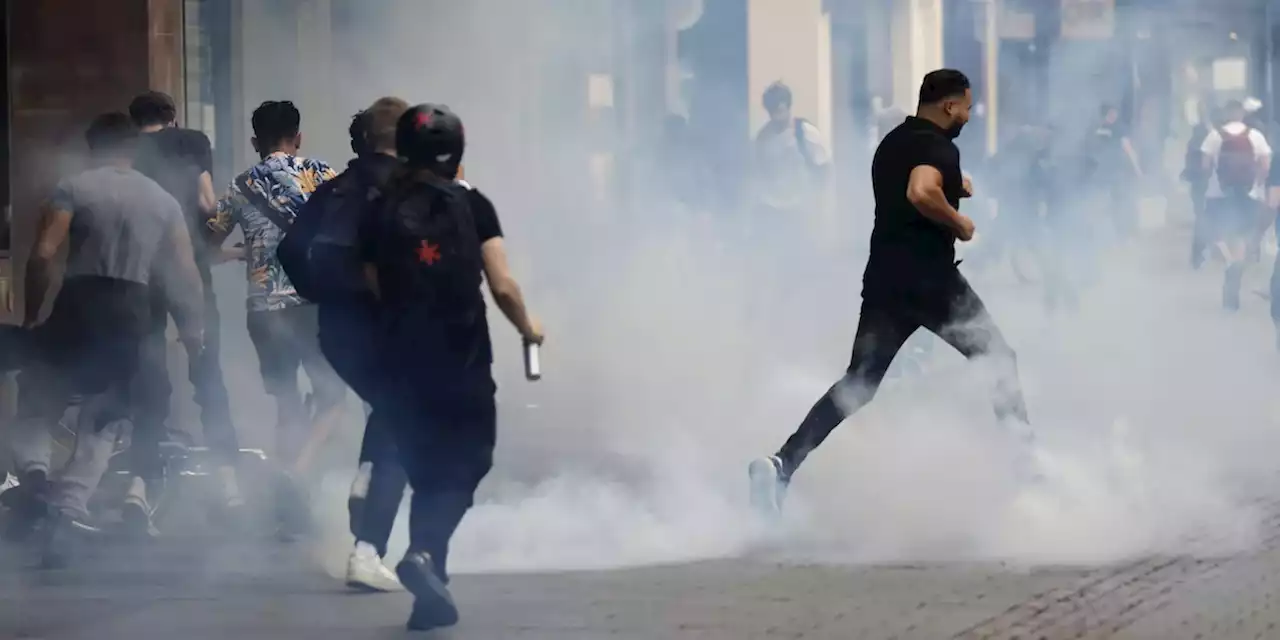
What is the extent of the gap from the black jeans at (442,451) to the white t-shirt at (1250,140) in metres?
12.1

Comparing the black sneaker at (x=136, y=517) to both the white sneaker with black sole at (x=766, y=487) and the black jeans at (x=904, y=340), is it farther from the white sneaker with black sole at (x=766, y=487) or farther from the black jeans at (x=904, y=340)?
the black jeans at (x=904, y=340)

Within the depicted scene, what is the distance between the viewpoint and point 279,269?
28.0 feet

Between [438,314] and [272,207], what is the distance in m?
2.18

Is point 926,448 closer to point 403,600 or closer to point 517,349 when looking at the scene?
point 403,600

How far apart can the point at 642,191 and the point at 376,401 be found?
→ 10462 mm

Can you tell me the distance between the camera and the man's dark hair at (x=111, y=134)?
27.2ft

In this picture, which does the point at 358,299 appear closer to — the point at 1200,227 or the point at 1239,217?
the point at 1239,217

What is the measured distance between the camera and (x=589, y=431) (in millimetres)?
11250

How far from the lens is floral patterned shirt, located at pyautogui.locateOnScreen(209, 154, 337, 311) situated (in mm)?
8500

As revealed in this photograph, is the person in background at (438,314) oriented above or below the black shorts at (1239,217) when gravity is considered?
below

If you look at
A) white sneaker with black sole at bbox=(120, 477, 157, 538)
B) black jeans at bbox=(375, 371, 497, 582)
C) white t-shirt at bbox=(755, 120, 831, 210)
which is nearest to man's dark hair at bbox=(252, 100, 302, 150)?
white sneaker with black sole at bbox=(120, 477, 157, 538)

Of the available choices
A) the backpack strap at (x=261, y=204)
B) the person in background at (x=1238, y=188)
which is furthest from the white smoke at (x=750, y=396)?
the backpack strap at (x=261, y=204)

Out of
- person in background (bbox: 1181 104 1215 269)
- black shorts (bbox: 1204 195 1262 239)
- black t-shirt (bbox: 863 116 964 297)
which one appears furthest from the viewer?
person in background (bbox: 1181 104 1215 269)

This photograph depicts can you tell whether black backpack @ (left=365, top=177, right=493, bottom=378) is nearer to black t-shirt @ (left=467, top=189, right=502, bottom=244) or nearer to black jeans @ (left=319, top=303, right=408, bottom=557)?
black t-shirt @ (left=467, top=189, right=502, bottom=244)
